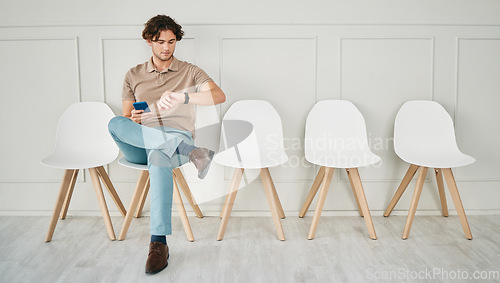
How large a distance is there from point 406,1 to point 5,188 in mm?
3180

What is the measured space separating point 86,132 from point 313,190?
161cm

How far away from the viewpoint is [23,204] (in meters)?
3.16

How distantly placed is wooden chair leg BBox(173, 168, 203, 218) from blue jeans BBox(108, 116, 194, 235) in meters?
0.28

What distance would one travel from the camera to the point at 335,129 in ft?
9.76

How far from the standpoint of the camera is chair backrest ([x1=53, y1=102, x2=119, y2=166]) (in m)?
2.90

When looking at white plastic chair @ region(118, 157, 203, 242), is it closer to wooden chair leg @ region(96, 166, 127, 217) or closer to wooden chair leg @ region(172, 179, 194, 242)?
wooden chair leg @ region(172, 179, 194, 242)

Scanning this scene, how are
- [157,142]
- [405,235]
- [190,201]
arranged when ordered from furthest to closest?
[190,201], [405,235], [157,142]

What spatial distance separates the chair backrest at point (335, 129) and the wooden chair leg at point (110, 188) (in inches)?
52.5

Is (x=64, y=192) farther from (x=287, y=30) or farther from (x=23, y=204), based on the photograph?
(x=287, y=30)

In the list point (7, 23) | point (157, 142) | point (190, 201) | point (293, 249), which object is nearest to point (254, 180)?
point (190, 201)

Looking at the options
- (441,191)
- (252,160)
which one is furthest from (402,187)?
(252,160)

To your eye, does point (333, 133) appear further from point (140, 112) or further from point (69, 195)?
point (69, 195)

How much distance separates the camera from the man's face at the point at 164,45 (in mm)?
2684

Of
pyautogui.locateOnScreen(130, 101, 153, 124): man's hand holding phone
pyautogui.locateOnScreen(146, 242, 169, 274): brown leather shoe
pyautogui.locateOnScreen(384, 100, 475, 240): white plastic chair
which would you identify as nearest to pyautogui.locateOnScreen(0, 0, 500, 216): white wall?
pyautogui.locateOnScreen(384, 100, 475, 240): white plastic chair
